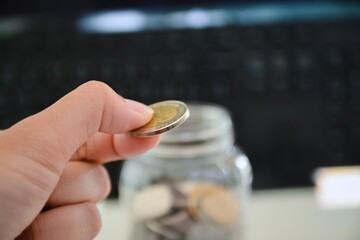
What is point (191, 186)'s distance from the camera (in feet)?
1.43

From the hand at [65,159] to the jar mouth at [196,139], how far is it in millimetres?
132

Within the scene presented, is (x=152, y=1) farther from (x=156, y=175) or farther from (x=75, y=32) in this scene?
(x=156, y=175)

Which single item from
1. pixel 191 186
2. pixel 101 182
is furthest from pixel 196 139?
pixel 101 182

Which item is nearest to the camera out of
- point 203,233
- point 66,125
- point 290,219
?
point 66,125

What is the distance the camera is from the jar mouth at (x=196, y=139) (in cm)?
43

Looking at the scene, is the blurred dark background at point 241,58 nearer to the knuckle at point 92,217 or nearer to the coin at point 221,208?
the coin at point 221,208

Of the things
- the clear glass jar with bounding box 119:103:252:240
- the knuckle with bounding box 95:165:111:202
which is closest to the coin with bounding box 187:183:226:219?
the clear glass jar with bounding box 119:103:252:240

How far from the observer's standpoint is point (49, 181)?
230 millimetres

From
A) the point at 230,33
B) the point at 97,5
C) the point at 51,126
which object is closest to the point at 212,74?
the point at 230,33

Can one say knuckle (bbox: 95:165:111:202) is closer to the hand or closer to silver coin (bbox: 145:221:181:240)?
the hand

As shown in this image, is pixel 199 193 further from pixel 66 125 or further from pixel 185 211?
pixel 66 125

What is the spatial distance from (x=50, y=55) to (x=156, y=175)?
0.82 ft

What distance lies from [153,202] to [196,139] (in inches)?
2.9

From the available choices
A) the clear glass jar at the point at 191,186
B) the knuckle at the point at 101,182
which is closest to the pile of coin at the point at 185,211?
the clear glass jar at the point at 191,186
